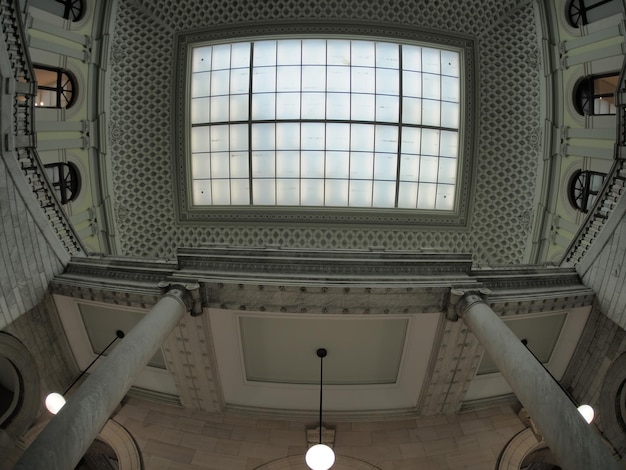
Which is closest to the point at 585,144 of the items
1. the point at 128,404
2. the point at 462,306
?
the point at 462,306

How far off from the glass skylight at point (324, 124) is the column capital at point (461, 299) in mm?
5794

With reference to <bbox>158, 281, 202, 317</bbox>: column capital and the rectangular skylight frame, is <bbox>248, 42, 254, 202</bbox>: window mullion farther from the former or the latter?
<bbox>158, 281, 202, 317</bbox>: column capital

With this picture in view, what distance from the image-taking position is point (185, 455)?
749 centimetres

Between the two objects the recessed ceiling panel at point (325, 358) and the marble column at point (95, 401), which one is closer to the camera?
the marble column at point (95, 401)

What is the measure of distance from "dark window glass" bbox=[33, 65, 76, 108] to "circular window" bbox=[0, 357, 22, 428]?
6.29 m

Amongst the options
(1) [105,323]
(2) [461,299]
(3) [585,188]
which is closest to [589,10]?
(3) [585,188]

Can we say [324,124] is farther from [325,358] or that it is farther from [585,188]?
[585,188]

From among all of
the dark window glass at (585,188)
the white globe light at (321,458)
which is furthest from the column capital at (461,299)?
the dark window glass at (585,188)

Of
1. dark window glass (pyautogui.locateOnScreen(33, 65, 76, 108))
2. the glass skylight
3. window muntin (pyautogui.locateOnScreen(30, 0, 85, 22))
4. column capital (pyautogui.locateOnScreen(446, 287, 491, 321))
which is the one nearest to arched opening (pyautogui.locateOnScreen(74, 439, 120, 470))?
the glass skylight

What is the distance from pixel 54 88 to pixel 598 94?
47.4 feet

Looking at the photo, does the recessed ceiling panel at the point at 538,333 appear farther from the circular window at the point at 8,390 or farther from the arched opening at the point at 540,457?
the circular window at the point at 8,390

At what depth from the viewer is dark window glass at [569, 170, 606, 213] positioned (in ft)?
32.3

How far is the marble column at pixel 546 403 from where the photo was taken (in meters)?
4.06

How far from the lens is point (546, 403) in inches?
182
